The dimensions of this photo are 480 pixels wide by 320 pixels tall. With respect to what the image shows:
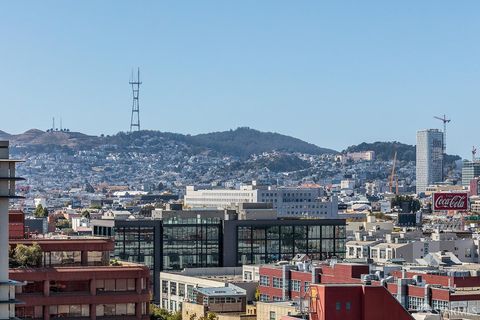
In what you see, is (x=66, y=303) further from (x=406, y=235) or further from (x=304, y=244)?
(x=406, y=235)

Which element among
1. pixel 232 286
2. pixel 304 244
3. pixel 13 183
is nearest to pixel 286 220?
pixel 304 244

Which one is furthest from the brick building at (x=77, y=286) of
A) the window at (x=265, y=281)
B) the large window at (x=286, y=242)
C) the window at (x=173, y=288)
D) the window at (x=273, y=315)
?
the large window at (x=286, y=242)

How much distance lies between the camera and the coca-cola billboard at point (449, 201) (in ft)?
613

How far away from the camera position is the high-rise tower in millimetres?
34219

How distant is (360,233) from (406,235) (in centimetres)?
1431

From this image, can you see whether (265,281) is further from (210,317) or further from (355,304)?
(355,304)

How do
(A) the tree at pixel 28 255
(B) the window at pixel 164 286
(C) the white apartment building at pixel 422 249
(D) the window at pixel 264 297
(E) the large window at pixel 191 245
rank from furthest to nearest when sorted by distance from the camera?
(C) the white apartment building at pixel 422 249 → (E) the large window at pixel 191 245 → (B) the window at pixel 164 286 → (D) the window at pixel 264 297 → (A) the tree at pixel 28 255

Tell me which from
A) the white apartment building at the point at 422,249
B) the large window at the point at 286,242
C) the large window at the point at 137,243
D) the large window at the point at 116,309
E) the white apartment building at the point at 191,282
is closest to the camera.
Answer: the large window at the point at 116,309

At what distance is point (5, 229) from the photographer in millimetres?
34781

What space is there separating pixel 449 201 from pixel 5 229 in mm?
157530

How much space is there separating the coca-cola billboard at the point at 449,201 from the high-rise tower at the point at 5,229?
15327 centimetres

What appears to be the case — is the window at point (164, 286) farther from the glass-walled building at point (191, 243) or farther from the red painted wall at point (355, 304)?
the red painted wall at point (355, 304)

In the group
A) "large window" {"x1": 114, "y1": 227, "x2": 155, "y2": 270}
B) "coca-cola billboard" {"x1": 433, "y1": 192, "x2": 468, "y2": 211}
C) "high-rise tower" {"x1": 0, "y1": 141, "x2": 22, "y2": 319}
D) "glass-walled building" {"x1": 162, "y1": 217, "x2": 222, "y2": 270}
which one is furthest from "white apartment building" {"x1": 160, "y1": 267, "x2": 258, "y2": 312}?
"high-rise tower" {"x1": 0, "y1": 141, "x2": 22, "y2": 319}

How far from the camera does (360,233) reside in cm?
17725
